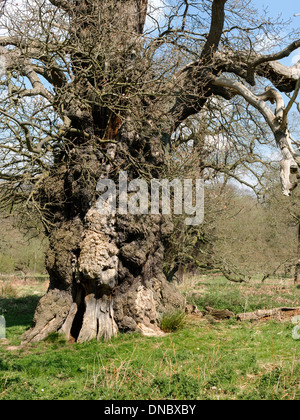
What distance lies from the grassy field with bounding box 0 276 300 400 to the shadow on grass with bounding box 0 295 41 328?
0.34 metres

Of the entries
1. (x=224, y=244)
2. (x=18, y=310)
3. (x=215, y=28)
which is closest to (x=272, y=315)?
(x=224, y=244)

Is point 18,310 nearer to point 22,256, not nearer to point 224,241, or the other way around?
point 224,241

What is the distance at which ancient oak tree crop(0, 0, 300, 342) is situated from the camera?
8352 millimetres

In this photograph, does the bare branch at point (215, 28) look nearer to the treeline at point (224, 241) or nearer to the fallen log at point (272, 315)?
the treeline at point (224, 241)

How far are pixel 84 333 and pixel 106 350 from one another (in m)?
1.14

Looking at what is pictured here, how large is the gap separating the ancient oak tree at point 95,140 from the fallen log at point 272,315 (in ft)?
5.67

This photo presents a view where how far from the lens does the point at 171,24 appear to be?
11375 mm

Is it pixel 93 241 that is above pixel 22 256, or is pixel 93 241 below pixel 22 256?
above

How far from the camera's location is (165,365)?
6.18 metres

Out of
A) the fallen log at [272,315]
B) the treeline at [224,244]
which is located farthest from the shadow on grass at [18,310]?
the fallen log at [272,315]

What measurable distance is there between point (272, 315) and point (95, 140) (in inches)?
241

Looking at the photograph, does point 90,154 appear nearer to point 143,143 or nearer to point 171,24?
point 143,143
